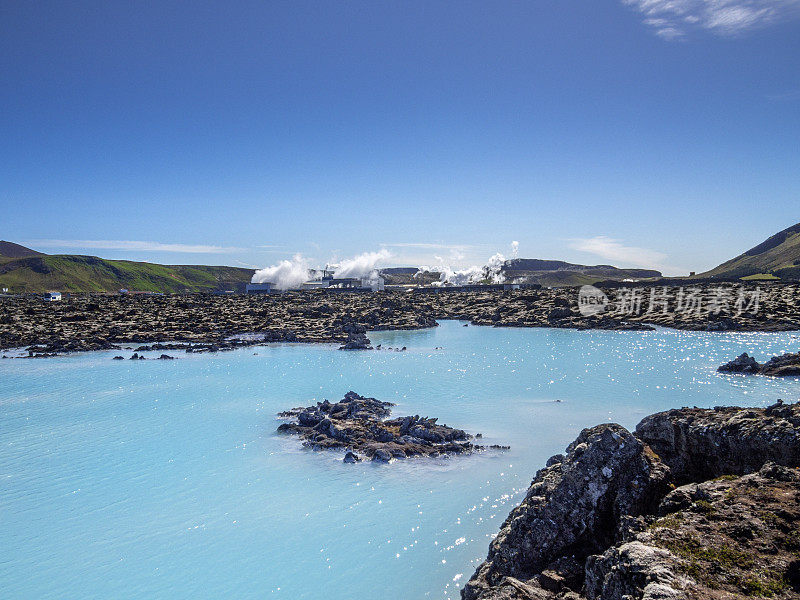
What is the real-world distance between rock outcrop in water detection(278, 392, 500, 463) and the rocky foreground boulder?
8.21m

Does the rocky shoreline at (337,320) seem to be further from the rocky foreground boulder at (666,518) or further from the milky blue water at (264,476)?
the rocky foreground boulder at (666,518)

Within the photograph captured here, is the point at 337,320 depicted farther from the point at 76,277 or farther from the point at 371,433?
the point at 76,277

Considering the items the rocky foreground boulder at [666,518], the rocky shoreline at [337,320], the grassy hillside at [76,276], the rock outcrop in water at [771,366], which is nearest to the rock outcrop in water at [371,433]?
the rocky foreground boulder at [666,518]

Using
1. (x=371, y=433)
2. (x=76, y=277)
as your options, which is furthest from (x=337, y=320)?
(x=76, y=277)

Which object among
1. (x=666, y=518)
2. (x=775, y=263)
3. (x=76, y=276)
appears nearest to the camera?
(x=666, y=518)

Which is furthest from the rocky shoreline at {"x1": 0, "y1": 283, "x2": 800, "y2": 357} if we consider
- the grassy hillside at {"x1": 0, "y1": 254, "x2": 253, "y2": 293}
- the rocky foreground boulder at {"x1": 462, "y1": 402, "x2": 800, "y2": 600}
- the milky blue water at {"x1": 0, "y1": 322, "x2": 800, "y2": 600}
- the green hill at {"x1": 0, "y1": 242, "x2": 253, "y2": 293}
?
the green hill at {"x1": 0, "y1": 242, "x2": 253, "y2": 293}

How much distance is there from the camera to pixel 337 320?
5803cm

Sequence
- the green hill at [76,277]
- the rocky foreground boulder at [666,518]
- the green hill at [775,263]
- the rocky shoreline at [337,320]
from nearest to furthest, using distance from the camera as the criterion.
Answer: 1. the rocky foreground boulder at [666,518]
2. the rocky shoreline at [337,320]
3. the green hill at [775,263]
4. the green hill at [76,277]

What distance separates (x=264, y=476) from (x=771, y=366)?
2836 cm

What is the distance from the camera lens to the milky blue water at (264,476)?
9836 mm

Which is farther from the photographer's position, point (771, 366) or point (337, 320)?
point (337, 320)

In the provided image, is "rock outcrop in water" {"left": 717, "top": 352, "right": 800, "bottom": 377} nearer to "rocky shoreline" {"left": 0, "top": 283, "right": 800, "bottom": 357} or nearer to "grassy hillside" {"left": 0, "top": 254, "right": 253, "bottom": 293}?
"rocky shoreline" {"left": 0, "top": 283, "right": 800, "bottom": 357}

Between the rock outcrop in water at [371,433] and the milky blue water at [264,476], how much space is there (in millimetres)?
767

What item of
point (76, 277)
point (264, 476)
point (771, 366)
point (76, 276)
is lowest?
point (264, 476)
